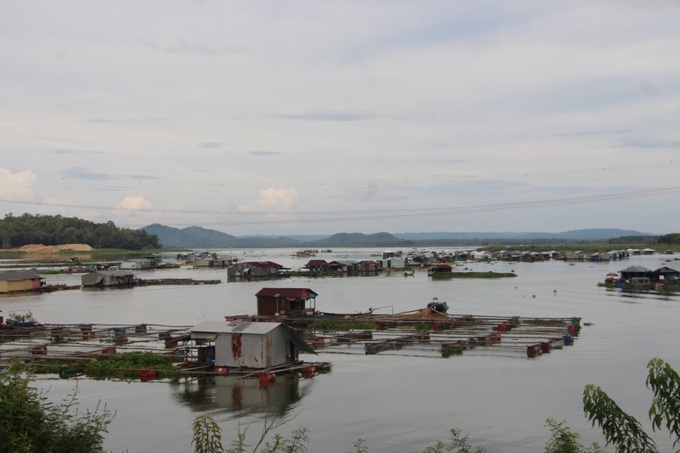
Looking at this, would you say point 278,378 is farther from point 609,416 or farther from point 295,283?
point 295,283

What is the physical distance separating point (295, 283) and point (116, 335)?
32697mm

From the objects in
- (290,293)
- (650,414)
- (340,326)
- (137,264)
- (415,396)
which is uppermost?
(650,414)

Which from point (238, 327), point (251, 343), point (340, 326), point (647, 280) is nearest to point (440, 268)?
point (647, 280)

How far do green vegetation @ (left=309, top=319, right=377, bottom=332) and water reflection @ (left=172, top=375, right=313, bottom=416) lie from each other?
433 inches

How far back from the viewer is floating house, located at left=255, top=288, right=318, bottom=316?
34719mm

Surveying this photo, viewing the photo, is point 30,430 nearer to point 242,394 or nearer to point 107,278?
point 242,394

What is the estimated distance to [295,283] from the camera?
60.5 meters

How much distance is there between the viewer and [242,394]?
18.3 meters

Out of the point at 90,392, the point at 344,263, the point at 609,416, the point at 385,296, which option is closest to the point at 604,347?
the point at 90,392

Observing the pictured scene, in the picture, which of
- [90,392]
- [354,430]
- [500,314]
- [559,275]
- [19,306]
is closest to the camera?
[354,430]

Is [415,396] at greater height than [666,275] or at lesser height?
lesser

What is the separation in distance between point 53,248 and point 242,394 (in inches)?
4326

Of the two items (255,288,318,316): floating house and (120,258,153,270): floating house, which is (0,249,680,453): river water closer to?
(255,288,318,316): floating house

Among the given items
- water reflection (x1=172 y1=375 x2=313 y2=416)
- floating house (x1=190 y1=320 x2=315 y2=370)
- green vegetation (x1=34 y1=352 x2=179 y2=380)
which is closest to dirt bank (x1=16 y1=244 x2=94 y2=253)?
green vegetation (x1=34 y1=352 x2=179 y2=380)
